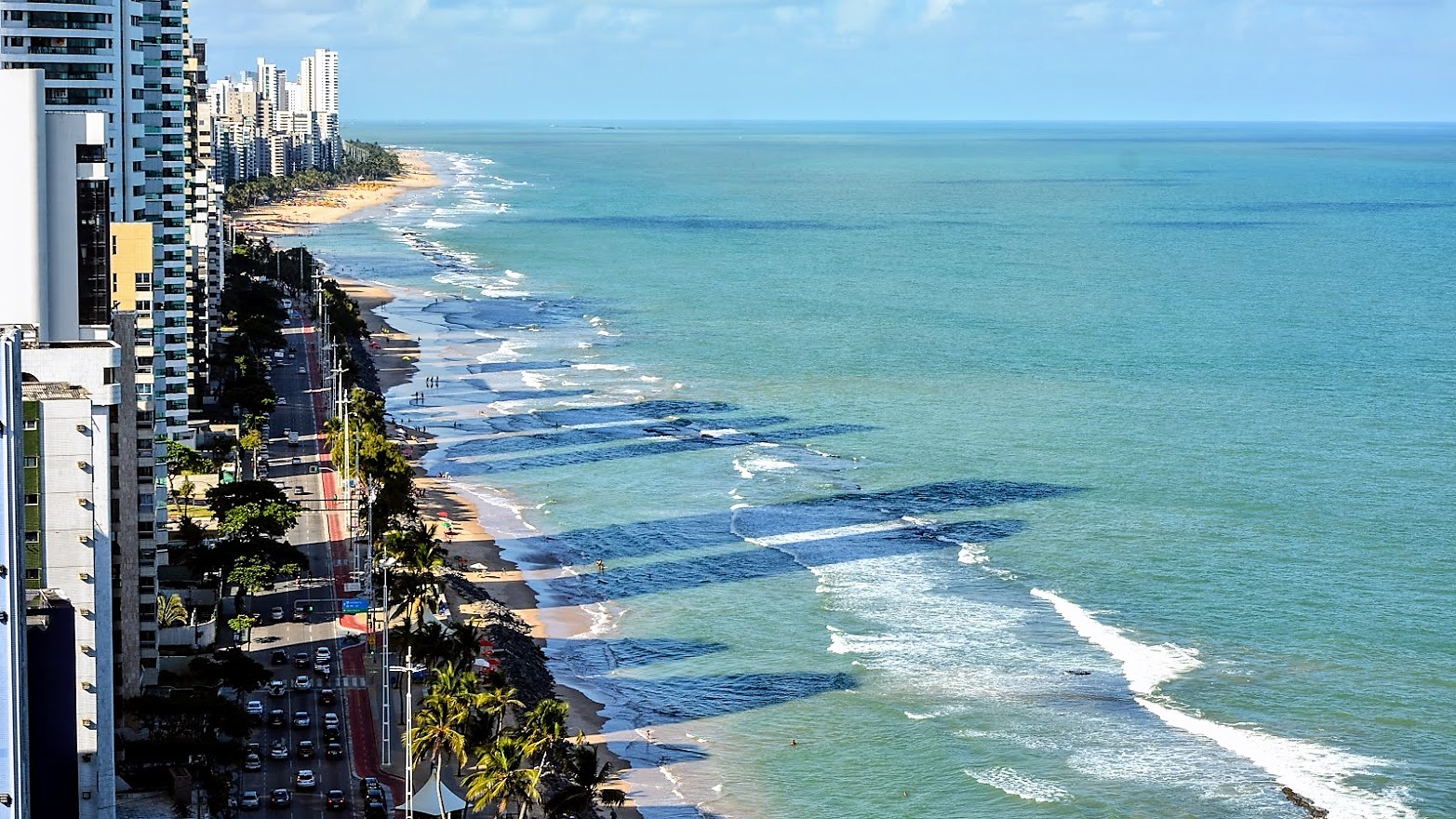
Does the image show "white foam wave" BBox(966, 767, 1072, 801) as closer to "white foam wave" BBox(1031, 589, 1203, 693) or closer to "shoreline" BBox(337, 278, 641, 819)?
"white foam wave" BBox(1031, 589, 1203, 693)

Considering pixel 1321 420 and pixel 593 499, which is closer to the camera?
pixel 593 499

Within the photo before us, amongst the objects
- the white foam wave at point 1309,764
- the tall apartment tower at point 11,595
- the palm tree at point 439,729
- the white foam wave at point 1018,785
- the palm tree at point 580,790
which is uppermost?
the tall apartment tower at point 11,595

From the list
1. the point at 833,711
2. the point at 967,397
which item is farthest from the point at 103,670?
the point at 967,397

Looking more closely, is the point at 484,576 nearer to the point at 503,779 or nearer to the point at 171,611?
the point at 171,611

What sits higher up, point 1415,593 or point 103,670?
point 103,670

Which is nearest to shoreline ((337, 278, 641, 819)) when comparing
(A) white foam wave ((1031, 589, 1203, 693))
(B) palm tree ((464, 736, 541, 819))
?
(B) palm tree ((464, 736, 541, 819))

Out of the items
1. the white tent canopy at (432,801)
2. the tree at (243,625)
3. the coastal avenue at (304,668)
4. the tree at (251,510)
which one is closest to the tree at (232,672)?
the coastal avenue at (304,668)

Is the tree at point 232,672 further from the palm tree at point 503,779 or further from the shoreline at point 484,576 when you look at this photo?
the palm tree at point 503,779

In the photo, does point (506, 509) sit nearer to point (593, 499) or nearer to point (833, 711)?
point (593, 499)
